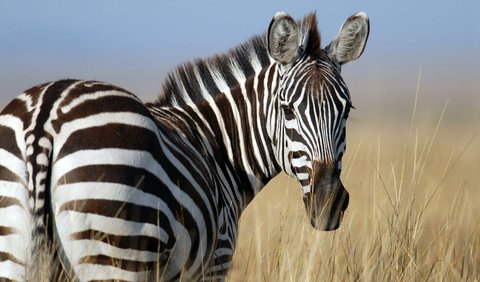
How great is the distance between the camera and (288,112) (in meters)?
5.48

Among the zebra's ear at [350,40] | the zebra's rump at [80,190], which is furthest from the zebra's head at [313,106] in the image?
the zebra's rump at [80,190]

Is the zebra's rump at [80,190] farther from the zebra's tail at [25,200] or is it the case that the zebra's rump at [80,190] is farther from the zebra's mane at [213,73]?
the zebra's mane at [213,73]

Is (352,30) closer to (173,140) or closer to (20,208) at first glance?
(173,140)

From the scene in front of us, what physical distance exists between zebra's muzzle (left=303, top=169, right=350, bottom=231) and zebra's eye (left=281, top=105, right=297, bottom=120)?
1.70 feet

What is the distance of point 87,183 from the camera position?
164 inches

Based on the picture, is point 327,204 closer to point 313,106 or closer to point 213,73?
point 313,106

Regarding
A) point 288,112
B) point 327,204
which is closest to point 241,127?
point 288,112

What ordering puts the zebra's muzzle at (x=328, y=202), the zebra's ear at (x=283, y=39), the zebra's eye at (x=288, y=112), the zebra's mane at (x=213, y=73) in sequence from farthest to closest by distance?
the zebra's mane at (x=213, y=73) → the zebra's ear at (x=283, y=39) → the zebra's eye at (x=288, y=112) → the zebra's muzzle at (x=328, y=202)

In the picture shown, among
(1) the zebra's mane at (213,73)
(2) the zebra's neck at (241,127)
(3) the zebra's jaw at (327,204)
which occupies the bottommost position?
(3) the zebra's jaw at (327,204)

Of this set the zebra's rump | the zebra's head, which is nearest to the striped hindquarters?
the zebra's rump

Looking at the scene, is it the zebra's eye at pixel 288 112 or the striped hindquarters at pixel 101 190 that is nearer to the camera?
the striped hindquarters at pixel 101 190

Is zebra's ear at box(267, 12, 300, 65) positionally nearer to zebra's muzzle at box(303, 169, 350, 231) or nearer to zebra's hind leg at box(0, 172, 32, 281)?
zebra's muzzle at box(303, 169, 350, 231)

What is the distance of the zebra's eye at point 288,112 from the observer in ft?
17.8

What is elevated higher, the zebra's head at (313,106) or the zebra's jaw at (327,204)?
the zebra's head at (313,106)
